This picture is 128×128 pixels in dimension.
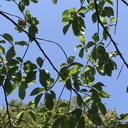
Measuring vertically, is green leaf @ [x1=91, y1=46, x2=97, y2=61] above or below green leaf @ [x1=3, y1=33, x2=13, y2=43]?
below

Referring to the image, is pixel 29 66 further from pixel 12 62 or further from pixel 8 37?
pixel 8 37

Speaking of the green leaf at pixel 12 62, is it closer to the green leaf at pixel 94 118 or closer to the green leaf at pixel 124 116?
the green leaf at pixel 94 118

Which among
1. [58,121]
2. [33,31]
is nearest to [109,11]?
[33,31]

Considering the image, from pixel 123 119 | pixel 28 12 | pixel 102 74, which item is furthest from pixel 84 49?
pixel 123 119

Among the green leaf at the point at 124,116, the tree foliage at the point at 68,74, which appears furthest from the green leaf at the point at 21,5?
the green leaf at the point at 124,116

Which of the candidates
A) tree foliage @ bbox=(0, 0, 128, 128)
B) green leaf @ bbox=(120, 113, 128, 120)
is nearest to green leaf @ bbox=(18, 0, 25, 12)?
tree foliage @ bbox=(0, 0, 128, 128)

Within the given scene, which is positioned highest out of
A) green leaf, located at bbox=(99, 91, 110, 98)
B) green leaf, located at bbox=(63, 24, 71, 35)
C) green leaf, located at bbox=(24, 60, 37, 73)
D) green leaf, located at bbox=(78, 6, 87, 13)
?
green leaf, located at bbox=(78, 6, 87, 13)

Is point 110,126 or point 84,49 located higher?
point 84,49

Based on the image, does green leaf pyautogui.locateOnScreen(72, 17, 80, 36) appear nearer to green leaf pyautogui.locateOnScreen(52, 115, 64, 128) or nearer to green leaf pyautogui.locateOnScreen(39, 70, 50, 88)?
green leaf pyautogui.locateOnScreen(39, 70, 50, 88)

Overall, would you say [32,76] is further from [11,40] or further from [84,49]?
[84,49]

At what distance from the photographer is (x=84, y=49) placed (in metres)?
2.79

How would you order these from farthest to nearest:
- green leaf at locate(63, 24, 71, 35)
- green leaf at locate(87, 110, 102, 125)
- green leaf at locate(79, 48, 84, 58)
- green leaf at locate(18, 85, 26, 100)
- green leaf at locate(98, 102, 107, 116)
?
green leaf at locate(79, 48, 84, 58)
green leaf at locate(63, 24, 71, 35)
green leaf at locate(18, 85, 26, 100)
green leaf at locate(98, 102, 107, 116)
green leaf at locate(87, 110, 102, 125)

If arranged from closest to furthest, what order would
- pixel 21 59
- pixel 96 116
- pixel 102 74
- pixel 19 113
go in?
pixel 96 116, pixel 21 59, pixel 19 113, pixel 102 74

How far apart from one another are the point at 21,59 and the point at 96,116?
64 cm
